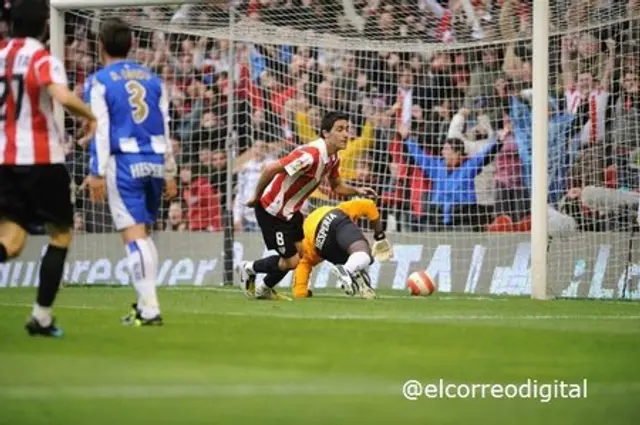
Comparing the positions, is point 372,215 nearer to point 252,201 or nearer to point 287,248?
point 287,248

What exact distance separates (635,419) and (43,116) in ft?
18.0

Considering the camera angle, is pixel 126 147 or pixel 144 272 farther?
pixel 126 147

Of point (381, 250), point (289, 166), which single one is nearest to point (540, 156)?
point (381, 250)

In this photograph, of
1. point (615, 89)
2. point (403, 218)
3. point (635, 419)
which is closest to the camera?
point (635, 419)

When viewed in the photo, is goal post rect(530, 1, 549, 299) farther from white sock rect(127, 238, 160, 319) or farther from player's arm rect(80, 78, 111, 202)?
player's arm rect(80, 78, 111, 202)

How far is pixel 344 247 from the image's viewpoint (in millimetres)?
17250

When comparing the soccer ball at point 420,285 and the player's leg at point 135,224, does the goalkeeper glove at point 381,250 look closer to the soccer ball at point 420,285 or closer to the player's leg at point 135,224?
the soccer ball at point 420,285

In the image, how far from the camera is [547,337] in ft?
37.4

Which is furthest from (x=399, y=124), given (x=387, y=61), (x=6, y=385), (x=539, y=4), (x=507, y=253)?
(x=6, y=385)

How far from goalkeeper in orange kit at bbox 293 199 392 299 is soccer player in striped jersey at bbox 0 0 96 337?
5968 millimetres

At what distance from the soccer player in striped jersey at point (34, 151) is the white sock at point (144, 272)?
0.62 meters

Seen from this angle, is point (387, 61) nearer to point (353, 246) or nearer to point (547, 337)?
point (353, 246)

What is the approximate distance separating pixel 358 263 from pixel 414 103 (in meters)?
4.21

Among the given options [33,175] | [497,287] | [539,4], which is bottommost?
[497,287]
